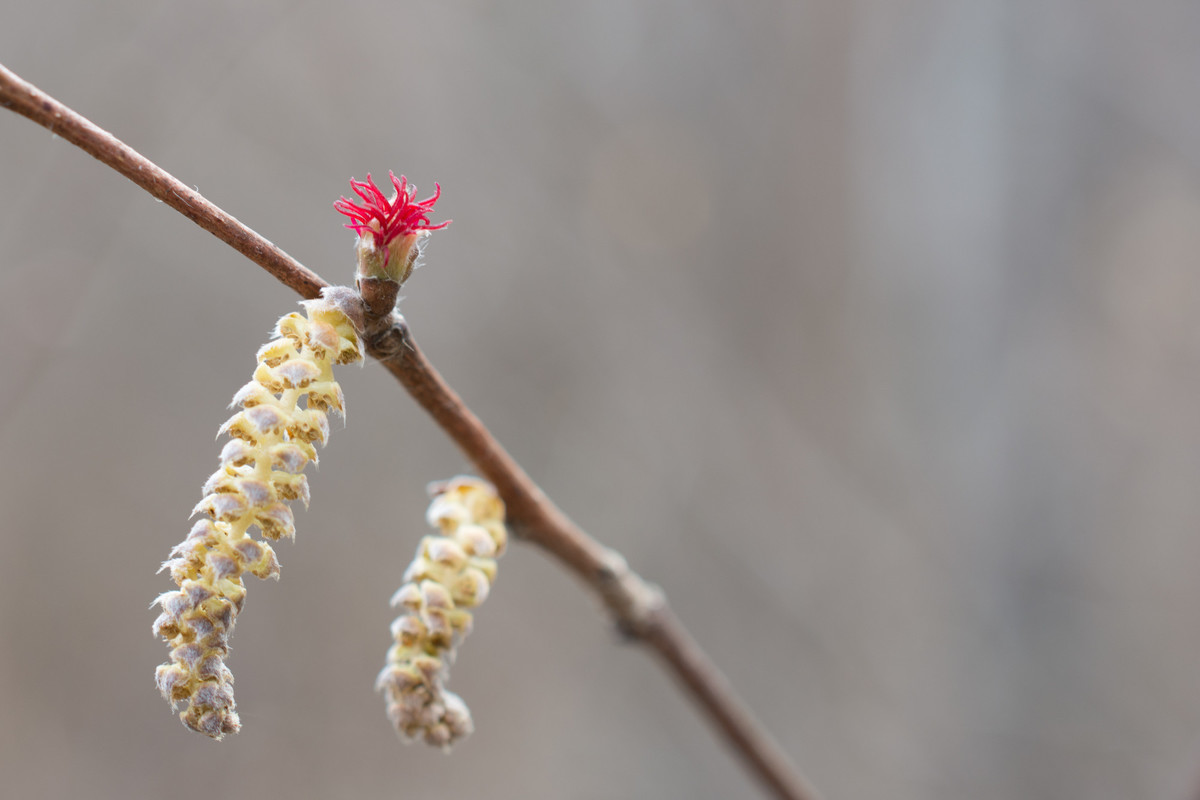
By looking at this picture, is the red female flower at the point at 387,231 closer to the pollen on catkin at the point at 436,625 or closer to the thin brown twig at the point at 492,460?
the thin brown twig at the point at 492,460

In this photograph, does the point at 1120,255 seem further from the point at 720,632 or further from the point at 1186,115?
the point at 720,632

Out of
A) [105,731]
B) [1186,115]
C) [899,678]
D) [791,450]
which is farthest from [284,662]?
[1186,115]

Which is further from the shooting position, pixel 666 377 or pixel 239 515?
pixel 666 377

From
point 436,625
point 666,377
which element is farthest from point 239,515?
point 666,377

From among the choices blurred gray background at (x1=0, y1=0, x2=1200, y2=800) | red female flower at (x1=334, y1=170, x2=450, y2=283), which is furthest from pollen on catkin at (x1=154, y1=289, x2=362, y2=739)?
blurred gray background at (x1=0, y1=0, x2=1200, y2=800)

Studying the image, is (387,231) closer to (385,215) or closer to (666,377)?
(385,215)

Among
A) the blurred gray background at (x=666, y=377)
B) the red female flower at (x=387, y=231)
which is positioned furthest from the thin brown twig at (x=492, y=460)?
the blurred gray background at (x=666, y=377)

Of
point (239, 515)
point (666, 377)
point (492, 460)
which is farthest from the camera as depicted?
point (666, 377)
